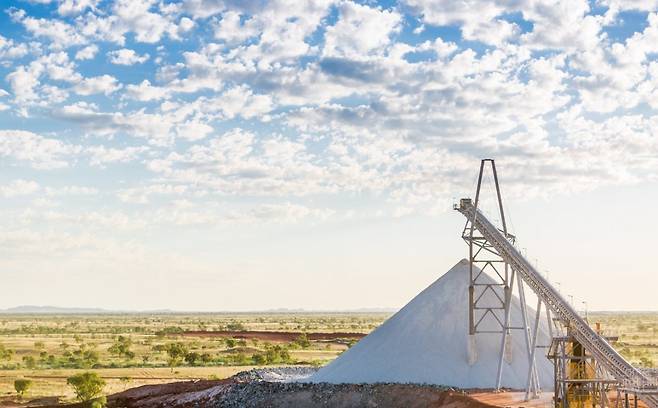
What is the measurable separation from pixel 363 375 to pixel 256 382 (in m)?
7.89

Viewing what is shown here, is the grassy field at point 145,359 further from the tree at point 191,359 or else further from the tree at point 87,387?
the tree at point 87,387

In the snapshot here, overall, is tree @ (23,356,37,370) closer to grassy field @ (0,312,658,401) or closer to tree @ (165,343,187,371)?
grassy field @ (0,312,658,401)

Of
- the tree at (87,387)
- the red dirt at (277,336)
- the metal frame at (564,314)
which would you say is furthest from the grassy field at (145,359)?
the metal frame at (564,314)

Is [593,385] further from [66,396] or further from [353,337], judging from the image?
[353,337]

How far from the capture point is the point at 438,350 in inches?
2160

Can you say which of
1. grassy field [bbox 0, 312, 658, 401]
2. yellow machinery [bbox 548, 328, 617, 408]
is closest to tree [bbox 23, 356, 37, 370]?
grassy field [bbox 0, 312, 658, 401]

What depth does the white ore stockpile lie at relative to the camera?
52.9 m

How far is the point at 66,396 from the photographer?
66562 millimetres

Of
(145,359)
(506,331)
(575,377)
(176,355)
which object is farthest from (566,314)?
(145,359)

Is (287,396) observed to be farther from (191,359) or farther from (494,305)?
(191,359)

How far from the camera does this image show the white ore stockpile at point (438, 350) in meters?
52.9

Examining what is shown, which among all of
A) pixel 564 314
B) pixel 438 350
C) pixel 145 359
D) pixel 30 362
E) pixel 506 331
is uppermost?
pixel 564 314

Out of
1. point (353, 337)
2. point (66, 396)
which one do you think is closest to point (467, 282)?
point (66, 396)

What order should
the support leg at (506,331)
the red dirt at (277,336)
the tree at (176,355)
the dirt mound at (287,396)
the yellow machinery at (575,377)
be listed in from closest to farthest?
the yellow machinery at (575,377), the dirt mound at (287,396), the support leg at (506,331), the tree at (176,355), the red dirt at (277,336)
